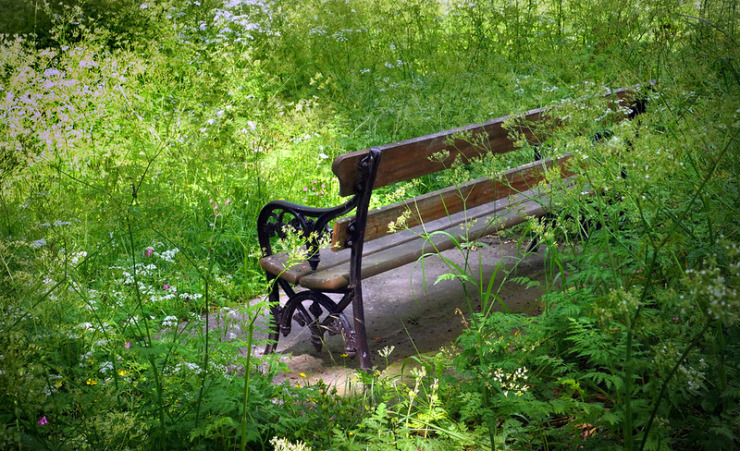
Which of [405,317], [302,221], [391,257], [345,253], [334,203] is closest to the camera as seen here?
[302,221]

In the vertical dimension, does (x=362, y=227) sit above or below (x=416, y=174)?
below

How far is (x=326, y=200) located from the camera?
5469 millimetres

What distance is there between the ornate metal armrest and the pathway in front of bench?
52 cm

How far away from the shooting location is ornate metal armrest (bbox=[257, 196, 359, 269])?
3.35 meters

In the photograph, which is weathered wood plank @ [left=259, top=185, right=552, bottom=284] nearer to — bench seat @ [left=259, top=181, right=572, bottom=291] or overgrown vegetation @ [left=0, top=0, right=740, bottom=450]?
bench seat @ [left=259, top=181, right=572, bottom=291]

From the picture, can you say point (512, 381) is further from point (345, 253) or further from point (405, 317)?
point (405, 317)

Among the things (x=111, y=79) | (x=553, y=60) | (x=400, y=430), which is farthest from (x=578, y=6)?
(x=400, y=430)

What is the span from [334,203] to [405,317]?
170cm

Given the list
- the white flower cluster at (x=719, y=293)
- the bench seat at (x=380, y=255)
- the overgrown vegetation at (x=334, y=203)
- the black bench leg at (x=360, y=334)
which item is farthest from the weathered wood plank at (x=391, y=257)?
the white flower cluster at (x=719, y=293)

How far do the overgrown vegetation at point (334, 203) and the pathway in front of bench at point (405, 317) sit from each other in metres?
0.20

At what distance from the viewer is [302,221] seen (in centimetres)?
344

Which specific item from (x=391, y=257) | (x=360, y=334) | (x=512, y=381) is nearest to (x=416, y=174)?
(x=391, y=257)

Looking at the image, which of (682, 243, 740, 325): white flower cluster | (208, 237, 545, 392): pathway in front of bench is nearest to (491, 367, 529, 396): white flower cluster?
(208, 237, 545, 392): pathway in front of bench

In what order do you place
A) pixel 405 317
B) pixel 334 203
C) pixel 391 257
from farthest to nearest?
pixel 334 203 < pixel 405 317 < pixel 391 257
